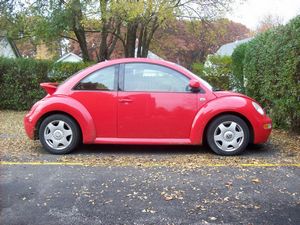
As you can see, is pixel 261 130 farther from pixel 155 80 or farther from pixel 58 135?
pixel 58 135

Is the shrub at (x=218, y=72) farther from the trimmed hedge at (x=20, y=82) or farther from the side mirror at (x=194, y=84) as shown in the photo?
the side mirror at (x=194, y=84)

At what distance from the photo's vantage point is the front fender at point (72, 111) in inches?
259

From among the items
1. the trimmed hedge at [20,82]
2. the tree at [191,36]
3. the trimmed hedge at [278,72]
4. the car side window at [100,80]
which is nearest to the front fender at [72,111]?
the car side window at [100,80]

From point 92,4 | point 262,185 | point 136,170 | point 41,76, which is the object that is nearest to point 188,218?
point 262,185

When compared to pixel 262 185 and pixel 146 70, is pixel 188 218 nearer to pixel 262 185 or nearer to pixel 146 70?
pixel 262 185

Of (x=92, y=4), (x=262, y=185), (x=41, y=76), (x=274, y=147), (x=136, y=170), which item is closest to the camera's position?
(x=262, y=185)

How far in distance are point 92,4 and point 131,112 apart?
420 inches

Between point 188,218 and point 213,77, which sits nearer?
point 188,218

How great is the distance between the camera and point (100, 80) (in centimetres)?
677

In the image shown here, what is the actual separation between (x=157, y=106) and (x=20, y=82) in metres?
8.41

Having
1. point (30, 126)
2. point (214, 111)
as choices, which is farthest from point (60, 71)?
point (214, 111)

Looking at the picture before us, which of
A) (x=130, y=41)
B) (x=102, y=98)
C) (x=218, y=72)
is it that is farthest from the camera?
(x=130, y=41)

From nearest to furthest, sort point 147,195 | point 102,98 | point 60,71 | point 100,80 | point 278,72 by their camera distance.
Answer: point 147,195
point 102,98
point 100,80
point 278,72
point 60,71

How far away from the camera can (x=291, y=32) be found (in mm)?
7609
